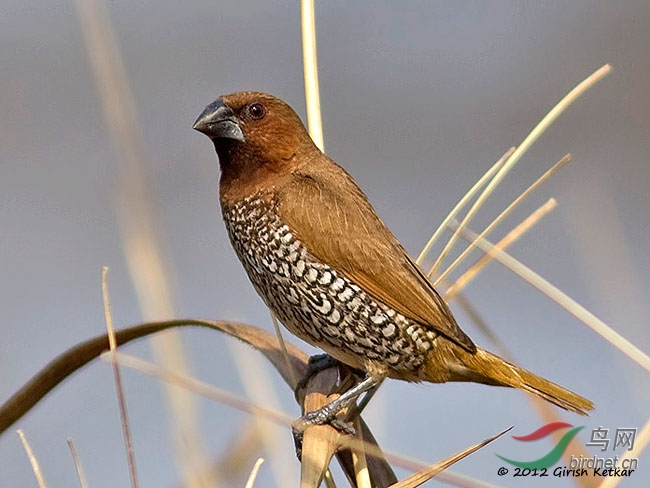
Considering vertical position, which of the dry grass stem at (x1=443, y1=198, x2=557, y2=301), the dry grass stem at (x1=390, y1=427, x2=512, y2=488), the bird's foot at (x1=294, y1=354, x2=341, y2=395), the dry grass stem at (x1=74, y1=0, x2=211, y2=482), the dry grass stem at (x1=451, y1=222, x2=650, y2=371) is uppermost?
the dry grass stem at (x1=74, y1=0, x2=211, y2=482)

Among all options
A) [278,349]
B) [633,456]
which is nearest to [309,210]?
[278,349]

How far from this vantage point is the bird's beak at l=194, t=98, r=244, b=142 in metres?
3.41

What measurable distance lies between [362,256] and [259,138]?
46cm

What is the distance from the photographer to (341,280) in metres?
3.41

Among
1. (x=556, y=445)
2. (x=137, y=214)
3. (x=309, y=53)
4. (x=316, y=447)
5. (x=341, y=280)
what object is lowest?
(x=556, y=445)

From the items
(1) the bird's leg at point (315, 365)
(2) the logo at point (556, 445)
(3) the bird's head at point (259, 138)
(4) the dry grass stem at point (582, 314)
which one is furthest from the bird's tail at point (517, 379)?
(3) the bird's head at point (259, 138)

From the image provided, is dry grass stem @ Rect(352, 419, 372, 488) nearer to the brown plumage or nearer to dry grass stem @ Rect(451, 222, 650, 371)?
dry grass stem @ Rect(451, 222, 650, 371)

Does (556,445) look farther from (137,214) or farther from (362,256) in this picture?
(137,214)

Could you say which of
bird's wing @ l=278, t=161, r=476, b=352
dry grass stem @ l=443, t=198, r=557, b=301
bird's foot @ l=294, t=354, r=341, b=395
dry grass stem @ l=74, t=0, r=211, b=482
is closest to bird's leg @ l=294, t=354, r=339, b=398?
bird's foot @ l=294, t=354, r=341, b=395

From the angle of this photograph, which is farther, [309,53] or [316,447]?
[309,53]

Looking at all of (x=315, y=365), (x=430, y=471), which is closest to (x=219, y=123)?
(x=315, y=365)

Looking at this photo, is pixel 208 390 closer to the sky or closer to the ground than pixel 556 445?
closer to the sky

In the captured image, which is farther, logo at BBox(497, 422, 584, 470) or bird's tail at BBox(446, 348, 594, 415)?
bird's tail at BBox(446, 348, 594, 415)

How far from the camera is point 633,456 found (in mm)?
2270
